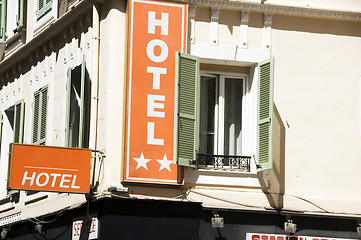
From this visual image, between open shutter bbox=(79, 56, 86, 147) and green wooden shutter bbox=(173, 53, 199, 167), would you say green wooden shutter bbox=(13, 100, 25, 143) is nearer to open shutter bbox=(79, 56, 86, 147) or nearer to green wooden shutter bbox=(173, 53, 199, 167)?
open shutter bbox=(79, 56, 86, 147)

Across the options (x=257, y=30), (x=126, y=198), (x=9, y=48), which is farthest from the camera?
(x=9, y=48)

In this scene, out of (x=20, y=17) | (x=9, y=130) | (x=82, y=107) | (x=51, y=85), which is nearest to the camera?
(x=82, y=107)

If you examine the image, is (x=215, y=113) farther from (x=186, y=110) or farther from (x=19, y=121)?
(x=19, y=121)

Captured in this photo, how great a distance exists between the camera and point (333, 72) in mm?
20812

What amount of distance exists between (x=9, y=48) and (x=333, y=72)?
8.42 meters

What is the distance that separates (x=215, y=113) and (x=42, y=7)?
5171mm

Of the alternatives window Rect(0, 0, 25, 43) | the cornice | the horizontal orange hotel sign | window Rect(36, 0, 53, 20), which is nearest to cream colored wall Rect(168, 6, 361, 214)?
the cornice

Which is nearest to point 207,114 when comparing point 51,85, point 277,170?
point 277,170

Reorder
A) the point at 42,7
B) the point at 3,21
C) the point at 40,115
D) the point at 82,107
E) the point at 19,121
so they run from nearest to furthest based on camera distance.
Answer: the point at 82,107 < the point at 40,115 < the point at 42,7 < the point at 19,121 < the point at 3,21

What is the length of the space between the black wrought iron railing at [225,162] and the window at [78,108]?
216cm

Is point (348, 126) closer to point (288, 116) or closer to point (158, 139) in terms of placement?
point (288, 116)

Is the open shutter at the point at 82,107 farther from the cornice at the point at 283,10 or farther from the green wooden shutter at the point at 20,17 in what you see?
the green wooden shutter at the point at 20,17

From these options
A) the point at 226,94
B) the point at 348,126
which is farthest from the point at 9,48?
the point at 348,126

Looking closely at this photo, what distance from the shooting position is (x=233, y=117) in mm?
20672
